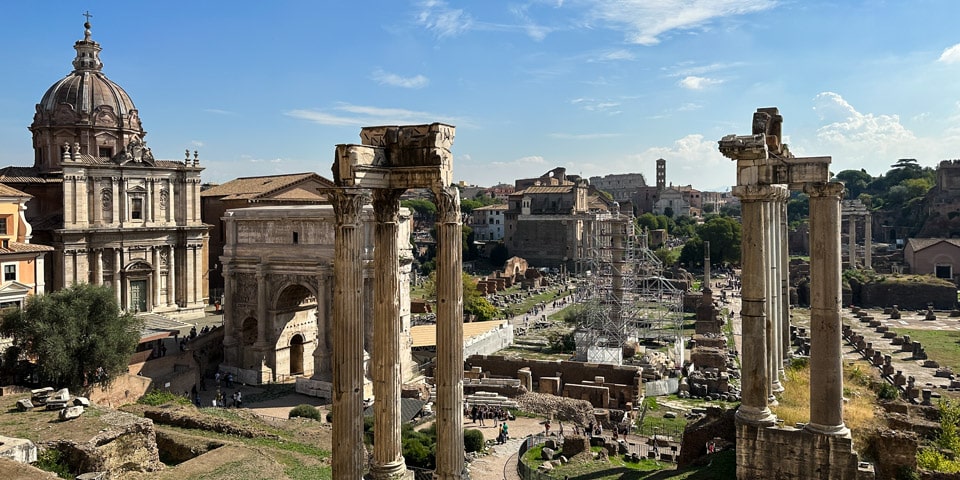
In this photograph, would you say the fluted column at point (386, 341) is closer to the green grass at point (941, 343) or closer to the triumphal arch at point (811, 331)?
the triumphal arch at point (811, 331)

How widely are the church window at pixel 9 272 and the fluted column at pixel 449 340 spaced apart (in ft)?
76.9

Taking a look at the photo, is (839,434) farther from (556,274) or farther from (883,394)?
(556,274)

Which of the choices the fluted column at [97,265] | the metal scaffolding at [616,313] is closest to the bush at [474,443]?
the metal scaffolding at [616,313]

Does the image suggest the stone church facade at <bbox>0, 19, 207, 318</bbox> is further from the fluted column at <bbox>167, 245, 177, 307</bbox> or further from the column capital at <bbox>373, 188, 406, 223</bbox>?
the column capital at <bbox>373, 188, 406, 223</bbox>

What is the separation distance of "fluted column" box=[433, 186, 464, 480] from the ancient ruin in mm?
13

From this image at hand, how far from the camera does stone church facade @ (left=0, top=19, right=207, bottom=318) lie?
3114 centimetres

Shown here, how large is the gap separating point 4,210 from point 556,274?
176ft

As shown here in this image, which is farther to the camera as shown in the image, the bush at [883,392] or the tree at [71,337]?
the tree at [71,337]

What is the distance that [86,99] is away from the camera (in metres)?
36.5

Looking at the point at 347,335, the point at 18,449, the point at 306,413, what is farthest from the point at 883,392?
the point at 18,449

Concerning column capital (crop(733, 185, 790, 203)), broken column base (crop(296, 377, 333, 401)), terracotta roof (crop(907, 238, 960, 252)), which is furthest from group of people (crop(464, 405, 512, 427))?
terracotta roof (crop(907, 238, 960, 252))

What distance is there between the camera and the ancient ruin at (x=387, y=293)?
8930 mm

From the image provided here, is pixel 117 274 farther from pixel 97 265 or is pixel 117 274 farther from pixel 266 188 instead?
pixel 266 188

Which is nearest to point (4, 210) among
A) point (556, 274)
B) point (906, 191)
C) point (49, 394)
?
point (49, 394)
